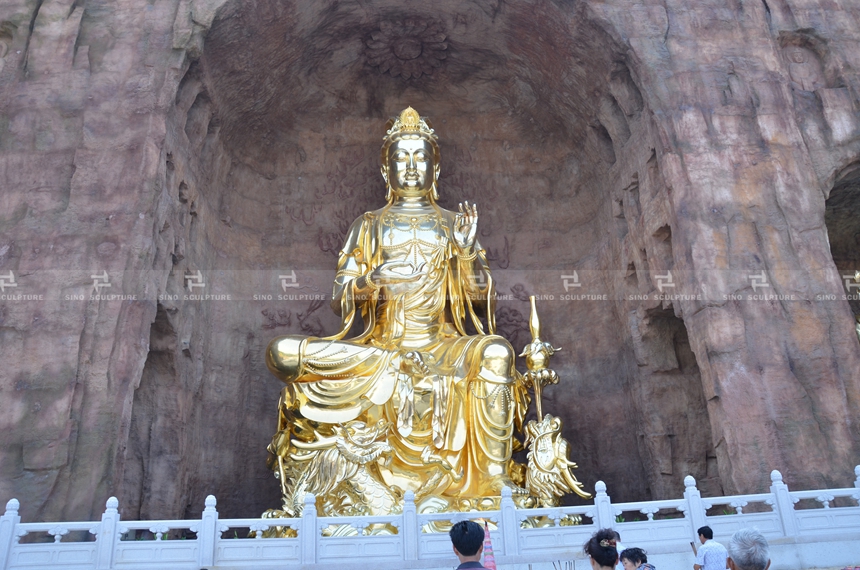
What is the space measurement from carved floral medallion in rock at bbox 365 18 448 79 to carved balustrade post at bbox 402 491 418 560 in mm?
5439

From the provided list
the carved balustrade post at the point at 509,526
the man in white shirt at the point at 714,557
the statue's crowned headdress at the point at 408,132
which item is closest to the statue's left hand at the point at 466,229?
the statue's crowned headdress at the point at 408,132

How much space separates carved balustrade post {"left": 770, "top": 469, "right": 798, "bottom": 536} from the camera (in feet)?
15.3

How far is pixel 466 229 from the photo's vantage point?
7.26 meters

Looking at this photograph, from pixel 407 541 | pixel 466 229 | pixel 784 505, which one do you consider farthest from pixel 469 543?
pixel 466 229

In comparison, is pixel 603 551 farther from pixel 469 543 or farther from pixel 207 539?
pixel 207 539

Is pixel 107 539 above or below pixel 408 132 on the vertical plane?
below

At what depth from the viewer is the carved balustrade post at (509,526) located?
4.45 meters

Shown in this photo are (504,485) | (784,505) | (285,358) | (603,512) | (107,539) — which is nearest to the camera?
(107,539)

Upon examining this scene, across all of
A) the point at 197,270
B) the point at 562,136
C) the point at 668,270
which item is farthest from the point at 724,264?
the point at 197,270

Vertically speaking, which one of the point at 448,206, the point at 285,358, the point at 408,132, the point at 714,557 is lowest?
the point at 714,557

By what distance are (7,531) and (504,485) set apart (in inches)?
130

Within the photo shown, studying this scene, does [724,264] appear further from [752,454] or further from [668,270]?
[752,454]

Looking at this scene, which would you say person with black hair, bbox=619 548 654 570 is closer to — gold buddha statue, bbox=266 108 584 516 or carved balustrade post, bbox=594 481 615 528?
carved balustrade post, bbox=594 481 615 528

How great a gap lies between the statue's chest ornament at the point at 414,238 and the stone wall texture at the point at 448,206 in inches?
48.1
